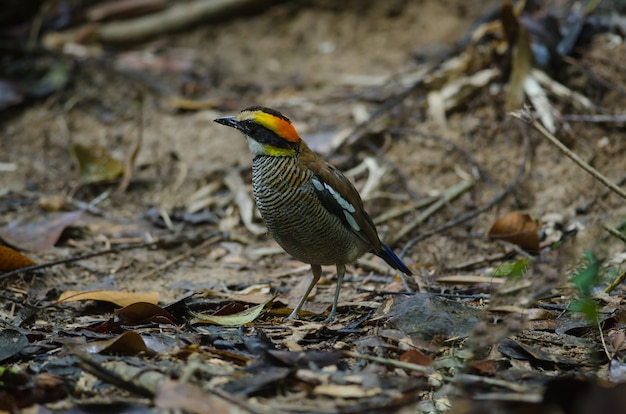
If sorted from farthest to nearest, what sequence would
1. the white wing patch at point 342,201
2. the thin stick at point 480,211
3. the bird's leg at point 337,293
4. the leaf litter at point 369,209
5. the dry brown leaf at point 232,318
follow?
the thin stick at point 480,211
the white wing patch at point 342,201
the bird's leg at point 337,293
the dry brown leaf at point 232,318
the leaf litter at point 369,209

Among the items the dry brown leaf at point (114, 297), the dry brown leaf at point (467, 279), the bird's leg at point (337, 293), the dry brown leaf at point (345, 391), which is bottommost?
the dry brown leaf at point (467, 279)

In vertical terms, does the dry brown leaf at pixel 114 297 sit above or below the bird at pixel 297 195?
below

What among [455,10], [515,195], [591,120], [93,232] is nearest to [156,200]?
[93,232]

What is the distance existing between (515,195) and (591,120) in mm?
974

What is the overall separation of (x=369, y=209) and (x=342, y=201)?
210cm

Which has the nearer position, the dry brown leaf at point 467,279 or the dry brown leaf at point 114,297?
the dry brown leaf at point 114,297

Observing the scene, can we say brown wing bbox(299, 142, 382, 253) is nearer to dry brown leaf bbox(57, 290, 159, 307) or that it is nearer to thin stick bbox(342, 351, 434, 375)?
dry brown leaf bbox(57, 290, 159, 307)

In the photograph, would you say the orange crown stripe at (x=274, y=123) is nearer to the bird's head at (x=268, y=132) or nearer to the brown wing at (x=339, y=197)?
the bird's head at (x=268, y=132)

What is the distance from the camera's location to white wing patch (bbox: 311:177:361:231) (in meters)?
4.53

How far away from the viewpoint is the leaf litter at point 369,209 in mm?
3129

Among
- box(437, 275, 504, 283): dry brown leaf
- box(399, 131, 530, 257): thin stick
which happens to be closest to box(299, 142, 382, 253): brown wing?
box(437, 275, 504, 283): dry brown leaf

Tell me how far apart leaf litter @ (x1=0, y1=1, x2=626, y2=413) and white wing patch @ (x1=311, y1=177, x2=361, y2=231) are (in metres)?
0.53

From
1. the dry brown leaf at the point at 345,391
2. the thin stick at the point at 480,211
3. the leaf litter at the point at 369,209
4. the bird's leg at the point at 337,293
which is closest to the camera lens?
the dry brown leaf at the point at 345,391

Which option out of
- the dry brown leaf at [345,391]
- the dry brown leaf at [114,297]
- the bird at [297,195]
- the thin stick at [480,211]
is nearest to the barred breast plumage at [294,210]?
the bird at [297,195]
